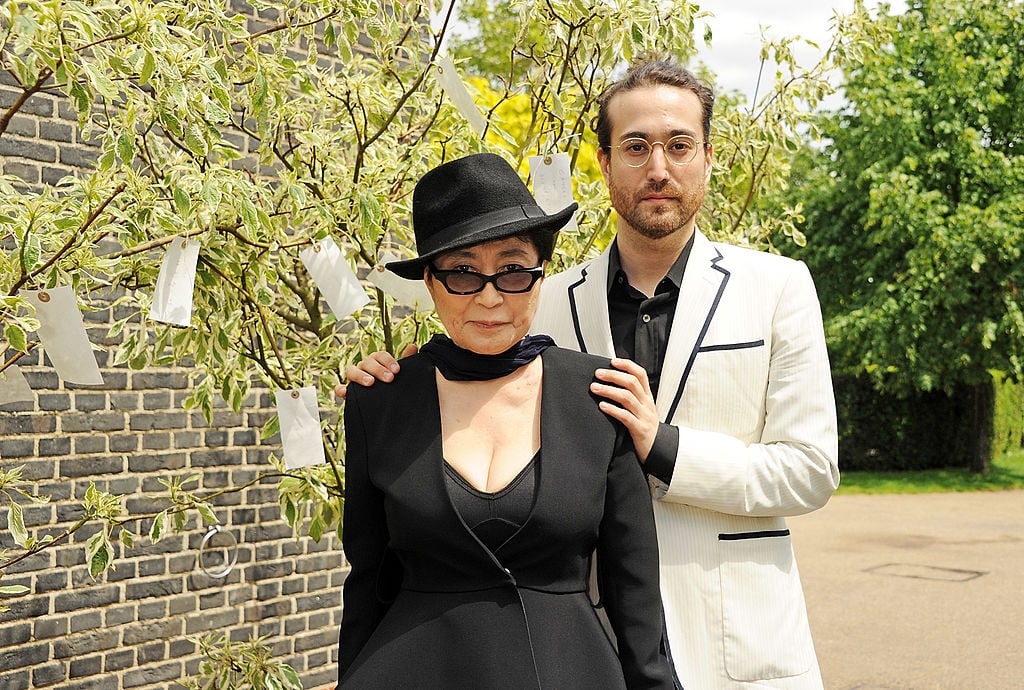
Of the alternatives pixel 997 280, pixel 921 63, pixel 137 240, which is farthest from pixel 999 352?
pixel 137 240

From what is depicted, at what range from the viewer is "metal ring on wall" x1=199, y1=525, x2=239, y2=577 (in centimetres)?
546

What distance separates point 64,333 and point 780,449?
5.49 ft

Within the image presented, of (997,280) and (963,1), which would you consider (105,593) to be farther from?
(963,1)

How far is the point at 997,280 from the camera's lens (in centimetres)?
1892

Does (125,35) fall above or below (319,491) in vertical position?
above

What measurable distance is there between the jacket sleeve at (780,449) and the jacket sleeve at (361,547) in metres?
0.63

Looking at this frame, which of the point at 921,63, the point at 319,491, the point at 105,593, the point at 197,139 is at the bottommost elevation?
the point at 105,593

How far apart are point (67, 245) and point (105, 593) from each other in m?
2.85

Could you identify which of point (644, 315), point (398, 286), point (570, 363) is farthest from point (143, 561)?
point (570, 363)

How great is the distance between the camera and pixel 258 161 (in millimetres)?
3676

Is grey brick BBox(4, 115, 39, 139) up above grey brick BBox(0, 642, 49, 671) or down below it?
above

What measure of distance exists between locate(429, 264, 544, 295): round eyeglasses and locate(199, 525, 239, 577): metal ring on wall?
3.66 m

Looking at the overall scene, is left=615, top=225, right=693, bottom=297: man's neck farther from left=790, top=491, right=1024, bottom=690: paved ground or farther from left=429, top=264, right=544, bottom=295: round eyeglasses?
left=790, top=491, right=1024, bottom=690: paved ground

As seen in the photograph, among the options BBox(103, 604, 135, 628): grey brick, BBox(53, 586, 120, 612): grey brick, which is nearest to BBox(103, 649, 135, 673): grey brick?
BBox(103, 604, 135, 628): grey brick
